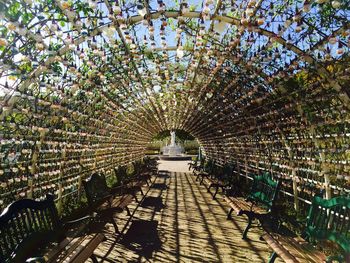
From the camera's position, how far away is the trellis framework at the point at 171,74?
12.2 feet

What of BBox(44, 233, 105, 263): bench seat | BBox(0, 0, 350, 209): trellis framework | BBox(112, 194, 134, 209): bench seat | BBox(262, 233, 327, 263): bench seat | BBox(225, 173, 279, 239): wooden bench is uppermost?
BBox(0, 0, 350, 209): trellis framework

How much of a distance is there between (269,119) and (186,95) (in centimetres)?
296

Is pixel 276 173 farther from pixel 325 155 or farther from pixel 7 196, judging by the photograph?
pixel 7 196

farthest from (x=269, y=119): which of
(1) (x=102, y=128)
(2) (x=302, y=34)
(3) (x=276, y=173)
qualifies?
(1) (x=102, y=128)

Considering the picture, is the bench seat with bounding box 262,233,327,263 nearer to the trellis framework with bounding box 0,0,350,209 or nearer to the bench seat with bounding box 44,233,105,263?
the trellis framework with bounding box 0,0,350,209

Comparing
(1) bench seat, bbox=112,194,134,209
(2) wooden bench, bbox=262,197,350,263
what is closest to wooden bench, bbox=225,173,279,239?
(2) wooden bench, bbox=262,197,350,263

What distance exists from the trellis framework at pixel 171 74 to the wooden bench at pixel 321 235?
2.48ft

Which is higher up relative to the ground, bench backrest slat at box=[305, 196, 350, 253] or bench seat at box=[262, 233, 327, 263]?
bench backrest slat at box=[305, 196, 350, 253]

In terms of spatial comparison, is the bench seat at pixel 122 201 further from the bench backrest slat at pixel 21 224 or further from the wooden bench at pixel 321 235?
the wooden bench at pixel 321 235

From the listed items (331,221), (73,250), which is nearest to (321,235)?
(331,221)

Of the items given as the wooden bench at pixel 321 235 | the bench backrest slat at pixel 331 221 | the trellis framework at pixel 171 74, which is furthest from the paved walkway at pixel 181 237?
the trellis framework at pixel 171 74

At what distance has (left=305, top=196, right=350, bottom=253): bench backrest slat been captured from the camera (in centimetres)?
347

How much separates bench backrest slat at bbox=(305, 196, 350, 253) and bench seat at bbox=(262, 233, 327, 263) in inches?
7.1

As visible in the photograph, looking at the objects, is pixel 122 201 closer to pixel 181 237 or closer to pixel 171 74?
pixel 181 237
